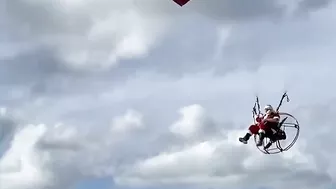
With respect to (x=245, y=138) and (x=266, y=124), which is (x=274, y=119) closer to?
(x=266, y=124)

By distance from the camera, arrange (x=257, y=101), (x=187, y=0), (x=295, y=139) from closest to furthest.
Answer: (x=187, y=0)
(x=257, y=101)
(x=295, y=139)

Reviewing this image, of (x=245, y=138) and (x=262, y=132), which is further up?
(x=245, y=138)

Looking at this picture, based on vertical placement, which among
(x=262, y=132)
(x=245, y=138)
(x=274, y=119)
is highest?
(x=274, y=119)

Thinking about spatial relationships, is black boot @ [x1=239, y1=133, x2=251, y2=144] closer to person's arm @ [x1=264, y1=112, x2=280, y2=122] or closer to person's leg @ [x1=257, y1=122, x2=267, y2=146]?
person's leg @ [x1=257, y1=122, x2=267, y2=146]

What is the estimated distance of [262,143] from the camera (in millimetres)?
67812

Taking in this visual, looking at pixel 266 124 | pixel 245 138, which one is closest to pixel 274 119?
pixel 266 124

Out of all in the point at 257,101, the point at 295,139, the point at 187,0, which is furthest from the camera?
the point at 295,139

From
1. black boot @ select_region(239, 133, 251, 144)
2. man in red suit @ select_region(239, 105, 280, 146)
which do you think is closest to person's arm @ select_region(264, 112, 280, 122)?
man in red suit @ select_region(239, 105, 280, 146)

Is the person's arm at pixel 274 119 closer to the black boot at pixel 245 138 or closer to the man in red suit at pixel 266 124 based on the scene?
the man in red suit at pixel 266 124

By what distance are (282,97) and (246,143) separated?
1061cm

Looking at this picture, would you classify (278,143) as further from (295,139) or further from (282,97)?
(282,97)

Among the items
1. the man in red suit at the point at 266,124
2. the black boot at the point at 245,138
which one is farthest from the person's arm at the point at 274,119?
the black boot at the point at 245,138

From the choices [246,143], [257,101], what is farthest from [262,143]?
[257,101]

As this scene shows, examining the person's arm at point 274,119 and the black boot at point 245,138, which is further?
the black boot at point 245,138
